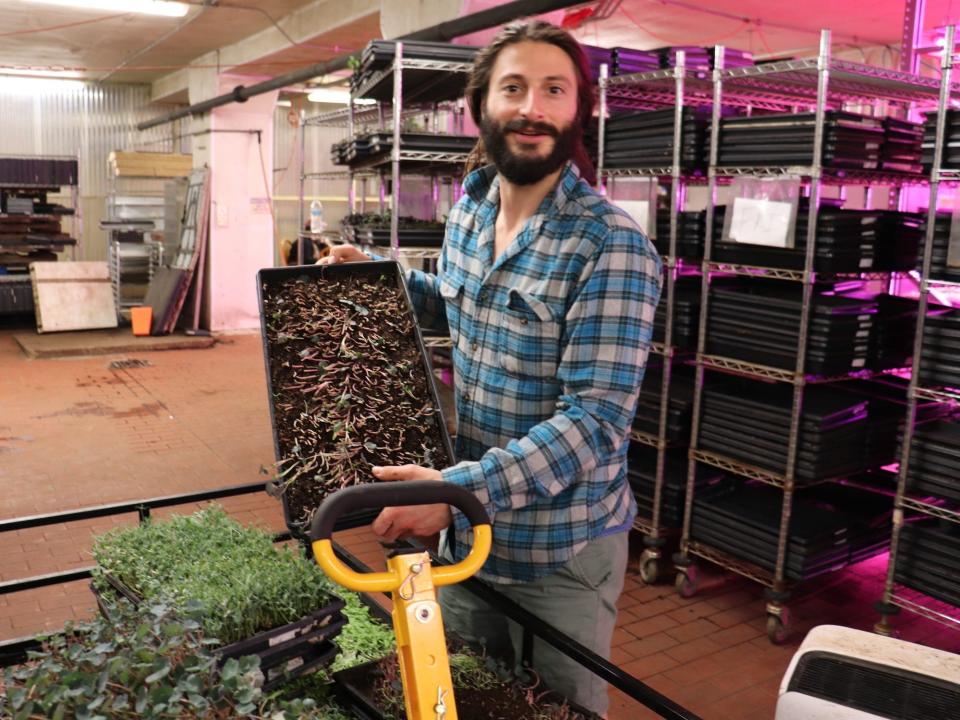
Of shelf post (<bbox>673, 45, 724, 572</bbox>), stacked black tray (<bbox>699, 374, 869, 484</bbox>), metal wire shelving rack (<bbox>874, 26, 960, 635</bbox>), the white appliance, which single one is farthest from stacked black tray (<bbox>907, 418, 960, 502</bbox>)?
the white appliance

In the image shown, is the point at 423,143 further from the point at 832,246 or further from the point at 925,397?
the point at 925,397

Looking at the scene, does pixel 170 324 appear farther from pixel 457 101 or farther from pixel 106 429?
pixel 457 101

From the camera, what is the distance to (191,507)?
209 inches

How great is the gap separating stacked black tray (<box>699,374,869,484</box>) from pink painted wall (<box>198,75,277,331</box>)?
8.91 m

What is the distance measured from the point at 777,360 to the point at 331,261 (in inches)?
104

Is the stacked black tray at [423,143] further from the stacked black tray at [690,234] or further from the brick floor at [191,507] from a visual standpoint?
the brick floor at [191,507]

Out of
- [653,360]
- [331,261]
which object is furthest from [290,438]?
[653,360]

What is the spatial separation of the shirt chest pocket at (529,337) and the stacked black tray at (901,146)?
121 inches

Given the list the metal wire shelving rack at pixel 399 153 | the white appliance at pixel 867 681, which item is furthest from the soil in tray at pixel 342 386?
the metal wire shelving rack at pixel 399 153

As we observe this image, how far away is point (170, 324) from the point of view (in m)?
11.8

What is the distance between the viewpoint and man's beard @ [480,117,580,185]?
182 cm

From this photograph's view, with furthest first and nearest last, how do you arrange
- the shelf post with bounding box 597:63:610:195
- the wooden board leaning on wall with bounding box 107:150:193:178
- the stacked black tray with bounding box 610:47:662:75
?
the wooden board leaning on wall with bounding box 107:150:193:178 → the stacked black tray with bounding box 610:47:662:75 → the shelf post with bounding box 597:63:610:195

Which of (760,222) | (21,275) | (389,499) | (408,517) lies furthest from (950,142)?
(21,275)

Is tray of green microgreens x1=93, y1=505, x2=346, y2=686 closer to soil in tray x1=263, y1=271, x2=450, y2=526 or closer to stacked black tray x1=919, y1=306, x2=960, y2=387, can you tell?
soil in tray x1=263, y1=271, x2=450, y2=526
